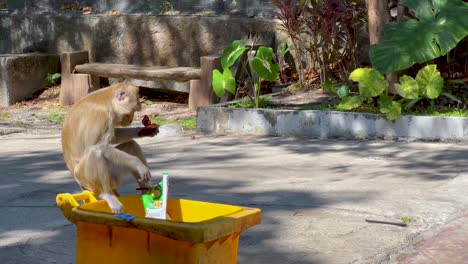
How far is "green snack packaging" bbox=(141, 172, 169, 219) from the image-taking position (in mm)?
3986

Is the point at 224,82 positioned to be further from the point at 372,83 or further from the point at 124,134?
the point at 124,134

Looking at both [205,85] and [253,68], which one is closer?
[253,68]

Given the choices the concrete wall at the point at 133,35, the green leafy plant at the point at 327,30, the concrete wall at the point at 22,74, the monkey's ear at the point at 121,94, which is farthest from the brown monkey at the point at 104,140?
the concrete wall at the point at 22,74

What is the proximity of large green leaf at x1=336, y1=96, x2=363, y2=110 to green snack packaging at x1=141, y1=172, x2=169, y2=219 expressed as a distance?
513 centimetres

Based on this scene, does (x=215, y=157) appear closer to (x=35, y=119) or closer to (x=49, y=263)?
(x=49, y=263)

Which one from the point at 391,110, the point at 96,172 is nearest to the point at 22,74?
the point at 391,110

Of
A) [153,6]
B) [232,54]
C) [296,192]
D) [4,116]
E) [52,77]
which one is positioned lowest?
[296,192]

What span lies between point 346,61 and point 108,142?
6.16 meters

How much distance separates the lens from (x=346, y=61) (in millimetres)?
Result: 10469

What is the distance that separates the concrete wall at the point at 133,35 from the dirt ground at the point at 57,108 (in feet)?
1.74

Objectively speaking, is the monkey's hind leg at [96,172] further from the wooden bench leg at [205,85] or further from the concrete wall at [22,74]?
the concrete wall at [22,74]

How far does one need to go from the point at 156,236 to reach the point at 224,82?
20.4 ft

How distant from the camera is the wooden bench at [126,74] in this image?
11.1 metres

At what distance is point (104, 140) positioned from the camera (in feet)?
15.5
